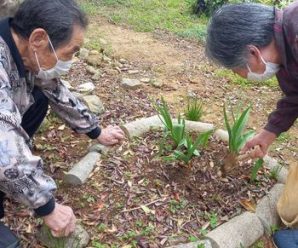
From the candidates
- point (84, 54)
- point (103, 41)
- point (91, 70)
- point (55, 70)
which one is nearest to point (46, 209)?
point (55, 70)

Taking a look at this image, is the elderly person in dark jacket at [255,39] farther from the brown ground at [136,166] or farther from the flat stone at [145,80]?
the flat stone at [145,80]

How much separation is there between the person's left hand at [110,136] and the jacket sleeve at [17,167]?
0.79m

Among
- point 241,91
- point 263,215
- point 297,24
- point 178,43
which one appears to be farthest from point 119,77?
point 297,24

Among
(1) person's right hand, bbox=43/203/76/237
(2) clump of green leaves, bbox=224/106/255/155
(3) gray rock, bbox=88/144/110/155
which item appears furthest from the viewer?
(3) gray rock, bbox=88/144/110/155

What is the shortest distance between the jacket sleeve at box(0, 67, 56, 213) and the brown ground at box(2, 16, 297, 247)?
0.59 meters

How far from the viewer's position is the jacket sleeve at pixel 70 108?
8.00 ft

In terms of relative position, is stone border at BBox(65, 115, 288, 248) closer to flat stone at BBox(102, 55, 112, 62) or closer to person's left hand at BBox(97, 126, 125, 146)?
person's left hand at BBox(97, 126, 125, 146)

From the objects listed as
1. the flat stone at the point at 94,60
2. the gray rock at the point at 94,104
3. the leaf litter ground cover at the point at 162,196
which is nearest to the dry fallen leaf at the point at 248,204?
the leaf litter ground cover at the point at 162,196

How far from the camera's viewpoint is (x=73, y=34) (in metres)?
2.01

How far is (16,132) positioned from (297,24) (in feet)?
4.11

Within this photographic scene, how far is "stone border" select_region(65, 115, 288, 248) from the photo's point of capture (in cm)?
238

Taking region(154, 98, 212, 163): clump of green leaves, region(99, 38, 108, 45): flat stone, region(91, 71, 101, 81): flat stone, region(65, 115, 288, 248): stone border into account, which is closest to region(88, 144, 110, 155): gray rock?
region(65, 115, 288, 248): stone border

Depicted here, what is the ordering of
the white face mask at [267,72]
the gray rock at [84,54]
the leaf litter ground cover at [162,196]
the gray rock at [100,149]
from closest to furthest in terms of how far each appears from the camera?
the white face mask at [267,72] → the leaf litter ground cover at [162,196] → the gray rock at [100,149] → the gray rock at [84,54]

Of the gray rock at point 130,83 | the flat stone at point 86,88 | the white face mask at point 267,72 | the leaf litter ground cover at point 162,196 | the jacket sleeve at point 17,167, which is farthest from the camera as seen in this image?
the gray rock at point 130,83
